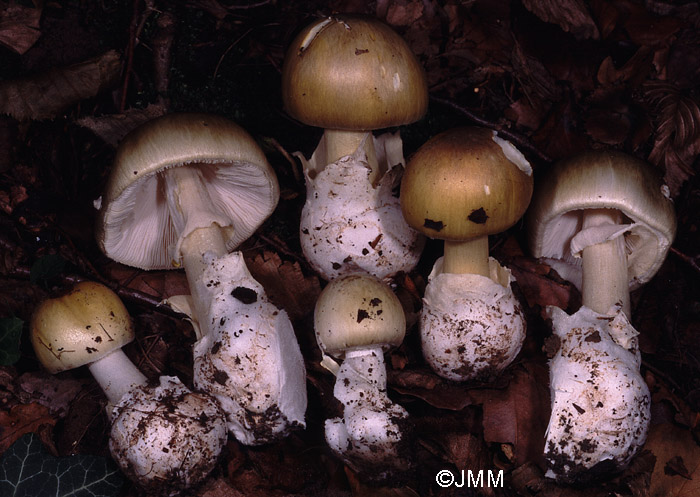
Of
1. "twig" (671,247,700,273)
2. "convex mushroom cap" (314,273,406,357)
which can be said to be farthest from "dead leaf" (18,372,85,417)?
"twig" (671,247,700,273)

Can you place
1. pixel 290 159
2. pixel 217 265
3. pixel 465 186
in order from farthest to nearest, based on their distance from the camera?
pixel 290 159 < pixel 217 265 < pixel 465 186

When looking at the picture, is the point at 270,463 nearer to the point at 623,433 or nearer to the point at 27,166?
the point at 623,433

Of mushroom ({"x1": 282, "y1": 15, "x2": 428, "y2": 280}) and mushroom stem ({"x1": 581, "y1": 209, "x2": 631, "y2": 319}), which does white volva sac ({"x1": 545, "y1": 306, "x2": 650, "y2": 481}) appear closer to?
mushroom stem ({"x1": 581, "y1": 209, "x2": 631, "y2": 319})

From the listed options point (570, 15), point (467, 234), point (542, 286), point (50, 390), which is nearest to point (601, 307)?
point (542, 286)

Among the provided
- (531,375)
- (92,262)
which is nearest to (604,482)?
(531,375)

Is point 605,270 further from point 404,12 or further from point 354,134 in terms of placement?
point 404,12

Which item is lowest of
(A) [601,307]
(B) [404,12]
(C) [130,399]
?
(C) [130,399]
